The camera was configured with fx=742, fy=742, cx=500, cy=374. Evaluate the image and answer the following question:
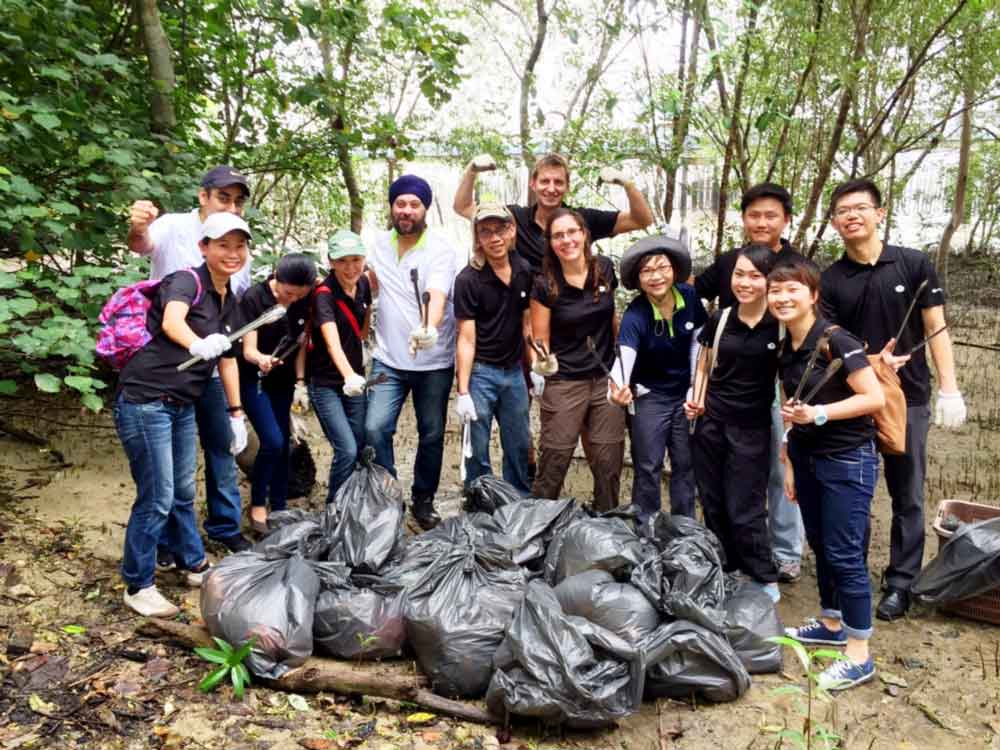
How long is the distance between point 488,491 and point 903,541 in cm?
190

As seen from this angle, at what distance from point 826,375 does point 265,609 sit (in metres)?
2.18

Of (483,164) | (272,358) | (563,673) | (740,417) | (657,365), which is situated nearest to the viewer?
(563,673)

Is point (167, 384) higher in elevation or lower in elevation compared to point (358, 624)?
higher

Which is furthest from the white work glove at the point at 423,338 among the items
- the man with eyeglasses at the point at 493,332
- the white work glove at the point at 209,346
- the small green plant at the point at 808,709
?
the small green plant at the point at 808,709

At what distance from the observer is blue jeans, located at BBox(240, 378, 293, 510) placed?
3.67 metres

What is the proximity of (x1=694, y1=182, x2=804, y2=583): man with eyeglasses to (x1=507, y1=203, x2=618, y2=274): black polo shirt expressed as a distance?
0.63 meters

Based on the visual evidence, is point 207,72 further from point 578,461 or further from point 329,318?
point 578,461

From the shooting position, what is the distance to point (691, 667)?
2621 millimetres

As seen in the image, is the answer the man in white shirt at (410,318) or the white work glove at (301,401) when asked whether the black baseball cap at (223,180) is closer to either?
the man in white shirt at (410,318)

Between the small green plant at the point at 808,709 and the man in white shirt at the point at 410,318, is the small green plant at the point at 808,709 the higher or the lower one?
the lower one

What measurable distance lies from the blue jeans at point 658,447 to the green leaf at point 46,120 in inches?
114

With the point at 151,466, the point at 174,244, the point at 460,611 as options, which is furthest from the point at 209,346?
the point at 460,611

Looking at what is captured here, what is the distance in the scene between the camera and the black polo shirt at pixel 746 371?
3.03 metres

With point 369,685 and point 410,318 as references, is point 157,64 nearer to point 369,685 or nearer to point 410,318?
point 410,318
